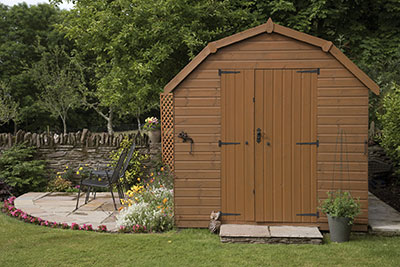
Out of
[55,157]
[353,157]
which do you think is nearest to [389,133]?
[353,157]

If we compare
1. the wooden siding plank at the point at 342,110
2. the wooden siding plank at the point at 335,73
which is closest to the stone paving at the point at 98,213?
the wooden siding plank at the point at 342,110

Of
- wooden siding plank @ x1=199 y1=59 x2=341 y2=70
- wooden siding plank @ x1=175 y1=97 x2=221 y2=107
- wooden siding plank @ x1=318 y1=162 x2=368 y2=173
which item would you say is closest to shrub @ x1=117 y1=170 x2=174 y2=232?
wooden siding plank @ x1=175 y1=97 x2=221 y2=107

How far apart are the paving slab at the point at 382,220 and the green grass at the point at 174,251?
117 millimetres

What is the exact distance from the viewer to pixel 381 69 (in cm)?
1003

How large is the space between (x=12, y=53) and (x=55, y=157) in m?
18.1

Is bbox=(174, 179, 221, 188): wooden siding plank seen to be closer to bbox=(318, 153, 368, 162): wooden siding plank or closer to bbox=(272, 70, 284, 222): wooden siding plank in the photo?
bbox=(272, 70, 284, 222): wooden siding plank

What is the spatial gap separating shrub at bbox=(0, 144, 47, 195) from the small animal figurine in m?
4.45

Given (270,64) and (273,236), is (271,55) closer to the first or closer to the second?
(270,64)

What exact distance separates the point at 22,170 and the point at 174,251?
4899 mm

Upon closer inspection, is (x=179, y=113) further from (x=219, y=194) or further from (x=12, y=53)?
(x=12, y=53)

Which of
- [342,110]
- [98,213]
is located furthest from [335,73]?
[98,213]

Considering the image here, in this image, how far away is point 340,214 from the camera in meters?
4.80

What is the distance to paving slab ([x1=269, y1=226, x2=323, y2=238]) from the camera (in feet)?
15.9

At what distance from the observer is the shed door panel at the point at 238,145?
5215 millimetres
